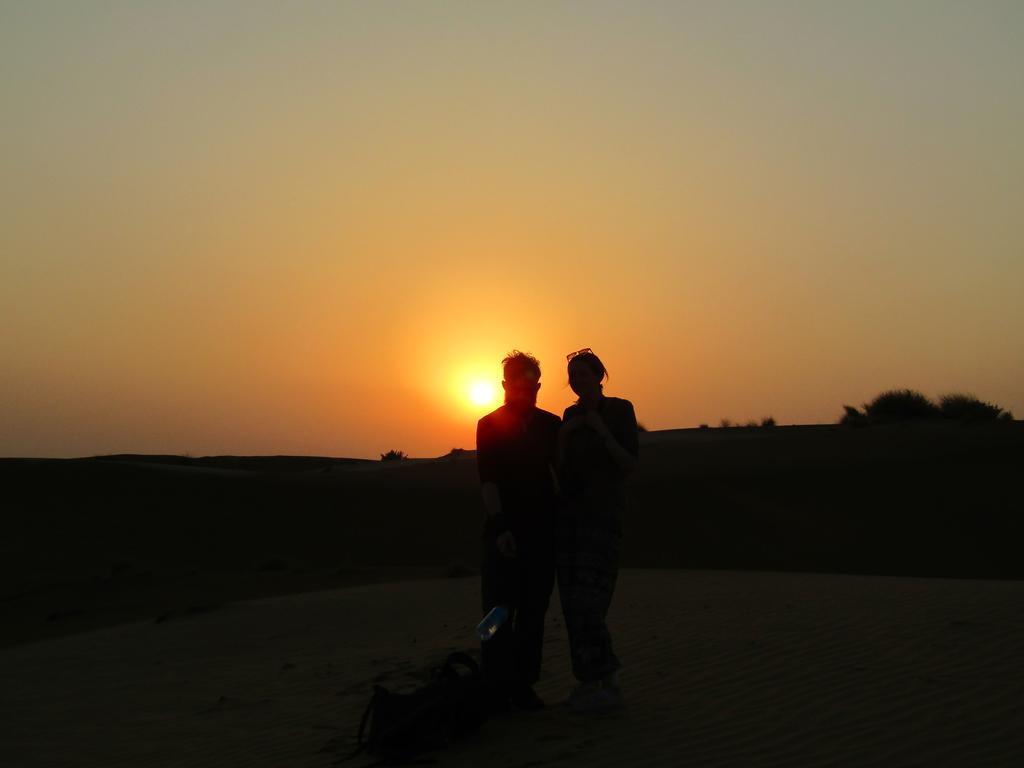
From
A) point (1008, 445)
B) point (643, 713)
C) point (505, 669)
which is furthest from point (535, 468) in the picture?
point (1008, 445)

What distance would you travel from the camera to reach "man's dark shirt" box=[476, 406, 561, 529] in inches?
288

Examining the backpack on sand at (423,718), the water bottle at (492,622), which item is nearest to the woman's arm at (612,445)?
the water bottle at (492,622)

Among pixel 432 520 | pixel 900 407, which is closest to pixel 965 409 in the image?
pixel 900 407

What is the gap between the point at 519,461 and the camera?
7336 mm

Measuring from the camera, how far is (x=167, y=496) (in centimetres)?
2992

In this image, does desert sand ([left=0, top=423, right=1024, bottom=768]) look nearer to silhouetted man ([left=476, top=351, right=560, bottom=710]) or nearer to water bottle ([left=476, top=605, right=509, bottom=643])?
silhouetted man ([left=476, top=351, right=560, bottom=710])

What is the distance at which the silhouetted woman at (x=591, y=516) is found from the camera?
23.4ft

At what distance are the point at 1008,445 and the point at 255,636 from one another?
74.0 ft

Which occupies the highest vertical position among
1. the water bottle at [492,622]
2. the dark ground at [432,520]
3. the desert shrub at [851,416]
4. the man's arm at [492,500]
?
the desert shrub at [851,416]

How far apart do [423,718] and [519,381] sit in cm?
216

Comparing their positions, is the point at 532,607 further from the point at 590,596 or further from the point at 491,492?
the point at 491,492

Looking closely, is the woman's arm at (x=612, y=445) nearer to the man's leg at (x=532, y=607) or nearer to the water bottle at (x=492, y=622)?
the man's leg at (x=532, y=607)

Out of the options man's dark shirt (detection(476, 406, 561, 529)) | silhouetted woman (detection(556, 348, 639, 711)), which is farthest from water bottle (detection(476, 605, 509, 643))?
man's dark shirt (detection(476, 406, 561, 529))

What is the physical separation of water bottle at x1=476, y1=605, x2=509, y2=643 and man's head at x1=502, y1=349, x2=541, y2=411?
4.24 ft
